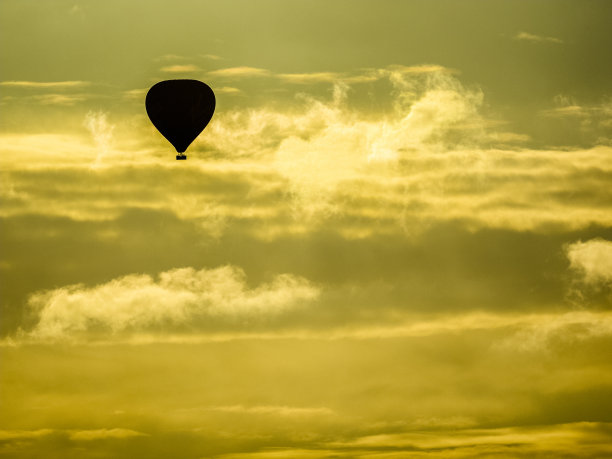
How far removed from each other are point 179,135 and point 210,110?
7.92 feet

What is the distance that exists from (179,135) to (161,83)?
329 cm

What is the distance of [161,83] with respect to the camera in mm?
85000

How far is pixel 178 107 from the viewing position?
278ft

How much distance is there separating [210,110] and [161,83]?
341 cm

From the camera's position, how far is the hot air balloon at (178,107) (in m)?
84.8

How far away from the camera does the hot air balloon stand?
8475 cm

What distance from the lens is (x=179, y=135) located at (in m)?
85.8
